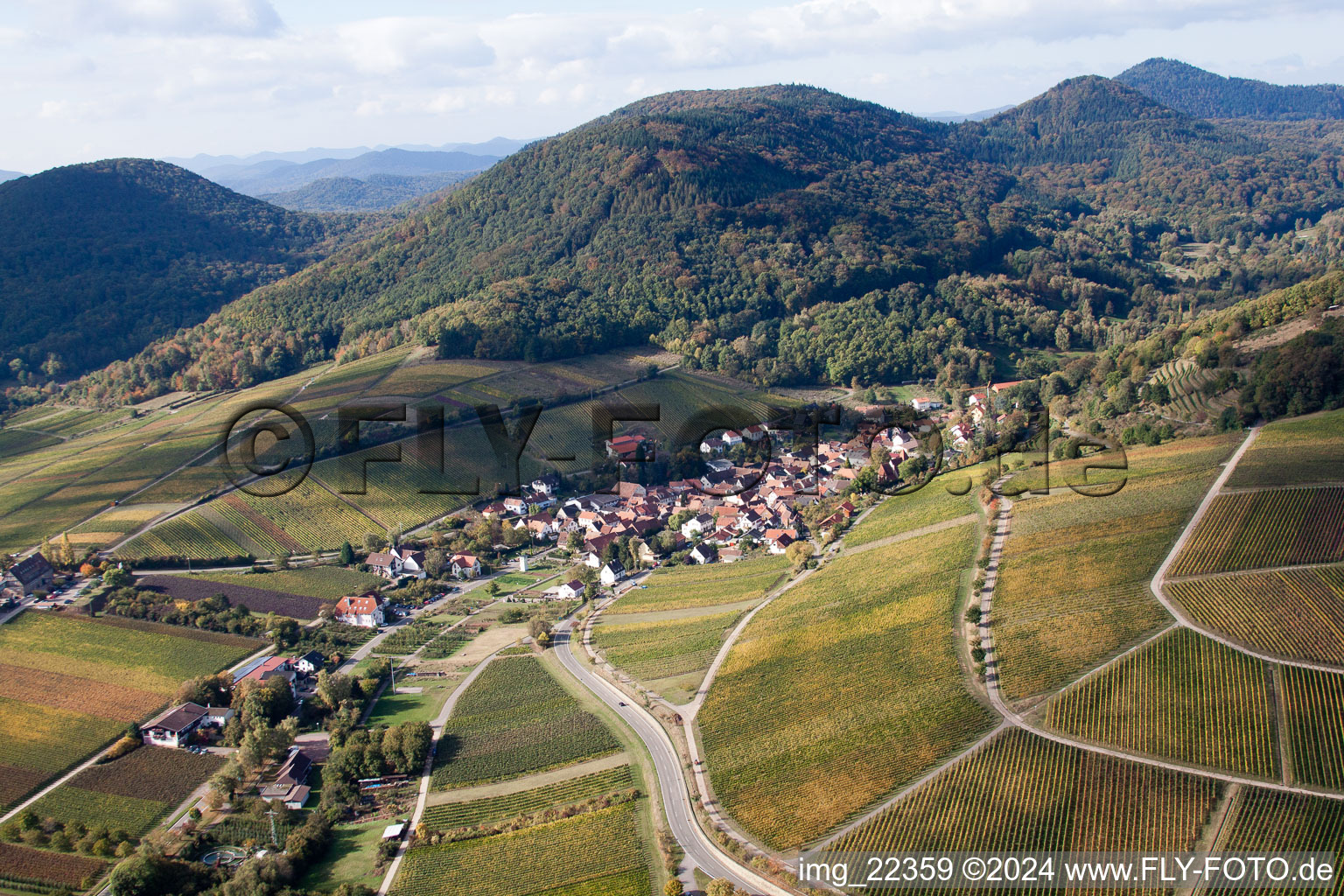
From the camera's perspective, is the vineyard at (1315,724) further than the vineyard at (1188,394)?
No

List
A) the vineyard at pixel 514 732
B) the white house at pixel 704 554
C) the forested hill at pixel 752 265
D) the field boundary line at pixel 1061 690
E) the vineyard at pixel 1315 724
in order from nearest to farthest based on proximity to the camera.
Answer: the vineyard at pixel 1315 724 < the field boundary line at pixel 1061 690 < the vineyard at pixel 514 732 < the white house at pixel 704 554 < the forested hill at pixel 752 265

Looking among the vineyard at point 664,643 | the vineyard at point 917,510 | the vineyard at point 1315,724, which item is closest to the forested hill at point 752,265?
the vineyard at point 917,510

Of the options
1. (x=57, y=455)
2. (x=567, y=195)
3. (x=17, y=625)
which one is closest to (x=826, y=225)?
(x=567, y=195)

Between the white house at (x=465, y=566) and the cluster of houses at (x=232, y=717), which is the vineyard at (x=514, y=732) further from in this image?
the white house at (x=465, y=566)

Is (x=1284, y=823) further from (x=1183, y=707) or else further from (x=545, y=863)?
(x=545, y=863)

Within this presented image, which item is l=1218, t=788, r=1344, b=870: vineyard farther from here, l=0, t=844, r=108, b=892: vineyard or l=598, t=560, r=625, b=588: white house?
l=598, t=560, r=625, b=588: white house

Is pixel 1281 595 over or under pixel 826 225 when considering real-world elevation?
under

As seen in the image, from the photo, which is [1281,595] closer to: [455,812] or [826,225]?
[455,812]
